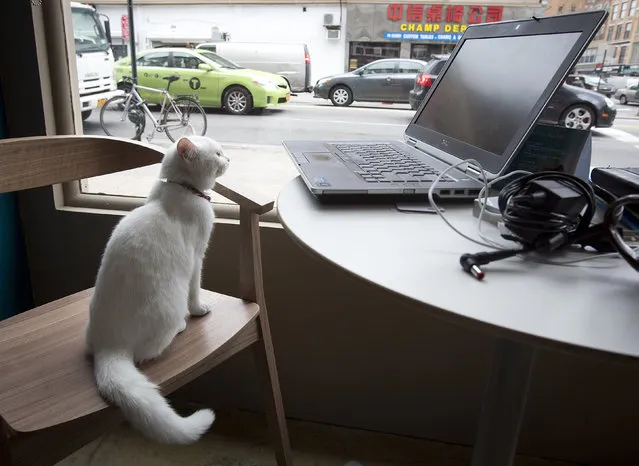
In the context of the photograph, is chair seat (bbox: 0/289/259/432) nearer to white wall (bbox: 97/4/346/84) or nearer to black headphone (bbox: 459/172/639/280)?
black headphone (bbox: 459/172/639/280)

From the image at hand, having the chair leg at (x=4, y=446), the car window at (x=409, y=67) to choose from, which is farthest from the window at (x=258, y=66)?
the chair leg at (x=4, y=446)

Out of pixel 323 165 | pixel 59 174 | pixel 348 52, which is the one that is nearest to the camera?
pixel 323 165

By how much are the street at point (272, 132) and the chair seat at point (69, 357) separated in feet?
1.72

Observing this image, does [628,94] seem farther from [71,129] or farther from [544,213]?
[71,129]

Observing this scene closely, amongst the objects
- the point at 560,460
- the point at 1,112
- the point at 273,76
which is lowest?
the point at 560,460

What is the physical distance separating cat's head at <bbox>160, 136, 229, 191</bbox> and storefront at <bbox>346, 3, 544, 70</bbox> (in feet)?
2.35

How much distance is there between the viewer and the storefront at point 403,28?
132cm

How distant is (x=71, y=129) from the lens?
1438 mm

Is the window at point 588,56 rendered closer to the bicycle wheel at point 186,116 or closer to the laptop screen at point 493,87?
the laptop screen at point 493,87

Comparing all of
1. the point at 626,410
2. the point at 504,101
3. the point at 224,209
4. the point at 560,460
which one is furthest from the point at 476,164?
the point at 560,460

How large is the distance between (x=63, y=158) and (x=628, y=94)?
1.44m

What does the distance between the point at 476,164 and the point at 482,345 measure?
686mm

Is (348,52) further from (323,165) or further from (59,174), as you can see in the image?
(59,174)

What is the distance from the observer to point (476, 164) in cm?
88
